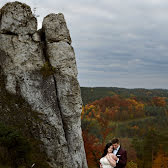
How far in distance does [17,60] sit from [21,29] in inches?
72.6

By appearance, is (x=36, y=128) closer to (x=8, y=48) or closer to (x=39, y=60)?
(x=39, y=60)

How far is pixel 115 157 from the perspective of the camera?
7309 millimetres

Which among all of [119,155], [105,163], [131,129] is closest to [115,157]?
[119,155]

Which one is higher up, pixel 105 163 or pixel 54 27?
pixel 54 27

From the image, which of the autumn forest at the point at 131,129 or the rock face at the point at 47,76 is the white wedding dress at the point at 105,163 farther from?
the autumn forest at the point at 131,129

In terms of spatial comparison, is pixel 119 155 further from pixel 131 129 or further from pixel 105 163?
pixel 131 129

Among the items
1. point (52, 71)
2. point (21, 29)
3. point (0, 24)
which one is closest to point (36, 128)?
point (52, 71)

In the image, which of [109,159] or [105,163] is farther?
[105,163]

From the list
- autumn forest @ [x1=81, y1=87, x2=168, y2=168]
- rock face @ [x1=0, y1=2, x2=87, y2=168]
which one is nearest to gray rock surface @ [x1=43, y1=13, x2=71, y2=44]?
rock face @ [x1=0, y1=2, x2=87, y2=168]

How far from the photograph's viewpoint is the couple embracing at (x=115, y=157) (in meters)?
7.32

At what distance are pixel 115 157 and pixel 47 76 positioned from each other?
247 inches

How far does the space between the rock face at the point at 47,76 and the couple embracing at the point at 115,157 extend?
Answer: 455 centimetres

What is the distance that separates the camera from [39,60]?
11.9 m

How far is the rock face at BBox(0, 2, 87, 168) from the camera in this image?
37.2ft
